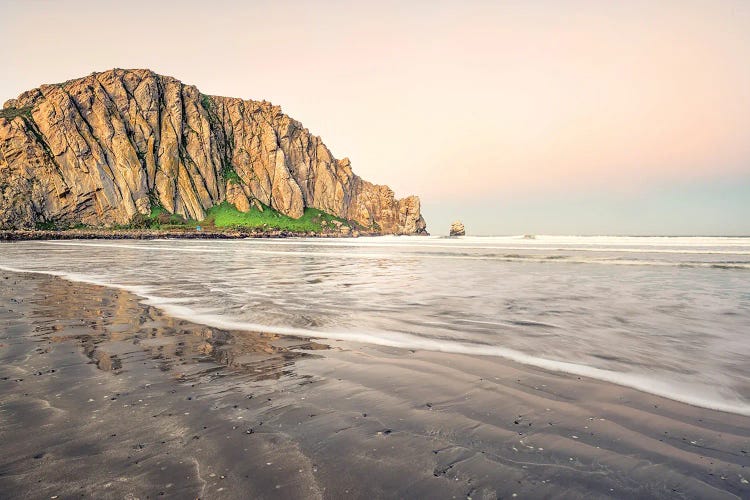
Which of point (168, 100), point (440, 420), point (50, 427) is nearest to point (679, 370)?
point (440, 420)

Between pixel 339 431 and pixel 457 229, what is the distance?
178 metres

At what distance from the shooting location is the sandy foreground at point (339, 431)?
3.22 m

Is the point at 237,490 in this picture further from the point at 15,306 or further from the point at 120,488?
the point at 15,306

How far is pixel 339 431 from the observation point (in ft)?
13.7

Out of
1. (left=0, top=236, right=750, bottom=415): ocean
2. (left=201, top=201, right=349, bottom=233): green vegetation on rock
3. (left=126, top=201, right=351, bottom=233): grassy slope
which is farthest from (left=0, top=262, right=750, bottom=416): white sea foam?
(left=201, top=201, right=349, bottom=233): green vegetation on rock

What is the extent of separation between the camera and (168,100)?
178750 millimetres

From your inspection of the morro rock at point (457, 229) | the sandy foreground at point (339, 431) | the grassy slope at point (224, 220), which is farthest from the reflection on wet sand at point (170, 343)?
the morro rock at point (457, 229)

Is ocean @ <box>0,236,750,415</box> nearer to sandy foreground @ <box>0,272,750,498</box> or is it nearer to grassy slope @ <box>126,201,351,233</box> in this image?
sandy foreground @ <box>0,272,750,498</box>

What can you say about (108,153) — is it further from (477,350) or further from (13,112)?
(477,350)

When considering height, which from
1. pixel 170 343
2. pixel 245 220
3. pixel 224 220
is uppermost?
pixel 245 220

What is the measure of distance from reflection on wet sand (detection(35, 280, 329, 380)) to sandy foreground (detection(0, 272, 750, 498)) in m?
0.07

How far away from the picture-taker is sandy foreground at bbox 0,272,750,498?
10.6ft

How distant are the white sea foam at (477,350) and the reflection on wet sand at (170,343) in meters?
0.53

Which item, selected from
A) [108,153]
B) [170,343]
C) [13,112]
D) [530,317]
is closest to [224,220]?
[108,153]
